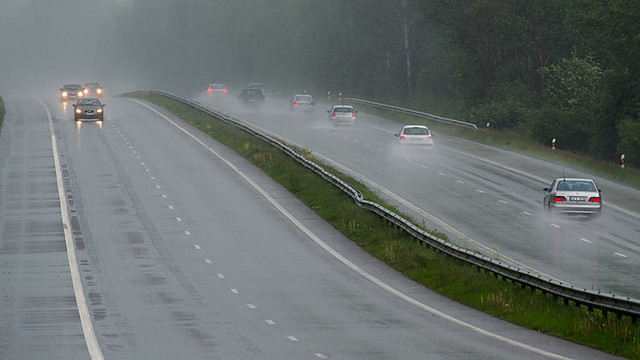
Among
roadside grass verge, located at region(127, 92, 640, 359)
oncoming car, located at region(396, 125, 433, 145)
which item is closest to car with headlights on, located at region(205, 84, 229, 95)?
oncoming car, located at region(396, 125, 433, 145)

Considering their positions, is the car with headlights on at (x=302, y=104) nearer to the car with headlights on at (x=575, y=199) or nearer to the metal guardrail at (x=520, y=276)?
the metal guardrail at (x=520, y=276)

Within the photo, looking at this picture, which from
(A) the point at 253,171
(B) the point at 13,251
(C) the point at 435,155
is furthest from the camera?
(C) the point at 435,155

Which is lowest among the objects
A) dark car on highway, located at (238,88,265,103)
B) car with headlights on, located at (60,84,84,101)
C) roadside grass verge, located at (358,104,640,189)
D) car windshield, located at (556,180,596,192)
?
car with headlights on, located at (60,84,84,101)

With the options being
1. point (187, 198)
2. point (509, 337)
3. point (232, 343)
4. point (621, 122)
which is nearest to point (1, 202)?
point (187, 198)

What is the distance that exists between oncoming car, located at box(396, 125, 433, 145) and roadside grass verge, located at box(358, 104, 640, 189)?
472cm

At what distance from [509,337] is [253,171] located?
2818 centimetres

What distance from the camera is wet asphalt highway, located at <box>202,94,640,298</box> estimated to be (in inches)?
1117

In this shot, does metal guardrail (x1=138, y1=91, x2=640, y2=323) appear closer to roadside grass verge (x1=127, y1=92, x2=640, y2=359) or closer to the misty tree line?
roadside grass verge (x1=127, y1=92, x2=640, y2=359)

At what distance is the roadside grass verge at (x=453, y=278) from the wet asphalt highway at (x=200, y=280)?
47 centimetres

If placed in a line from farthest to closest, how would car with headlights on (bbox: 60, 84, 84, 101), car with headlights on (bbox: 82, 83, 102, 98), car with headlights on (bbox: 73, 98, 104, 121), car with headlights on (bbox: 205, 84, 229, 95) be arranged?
car with headlights on (bbox: 205, 84, 229, 95)
car with headlights on (bbox: 82, 83, 102, 98)
car with headlights on (bbox: 60, 84, 84, 101)
car with headlights on (bbox: 73, 98, 104, 121)

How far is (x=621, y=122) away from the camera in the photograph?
59.1m

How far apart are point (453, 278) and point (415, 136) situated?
106 ft

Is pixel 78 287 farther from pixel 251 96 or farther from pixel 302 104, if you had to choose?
pixel 251 96

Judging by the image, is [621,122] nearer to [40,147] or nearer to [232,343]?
[40,147]
